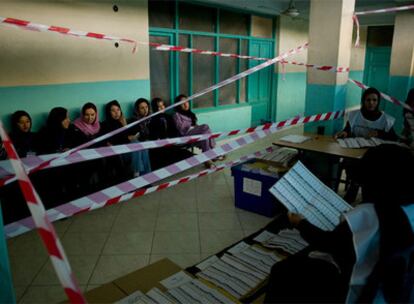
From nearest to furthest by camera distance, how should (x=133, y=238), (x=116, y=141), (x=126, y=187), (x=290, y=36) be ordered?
(x=126, y=187) < (x=133, y=238) < (x=116, y=141) < (x=290, y=36)

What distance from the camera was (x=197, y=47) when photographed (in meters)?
6.28

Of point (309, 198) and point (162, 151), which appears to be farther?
point (162, 151)

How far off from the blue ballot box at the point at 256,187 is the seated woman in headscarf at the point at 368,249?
6.58 ft

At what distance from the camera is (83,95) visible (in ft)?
14.9

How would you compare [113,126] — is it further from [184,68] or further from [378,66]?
[378,66]

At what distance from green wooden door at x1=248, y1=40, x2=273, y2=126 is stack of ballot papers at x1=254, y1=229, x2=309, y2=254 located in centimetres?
548

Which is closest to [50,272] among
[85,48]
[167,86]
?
[85,48]

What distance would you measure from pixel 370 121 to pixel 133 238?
2770 mm

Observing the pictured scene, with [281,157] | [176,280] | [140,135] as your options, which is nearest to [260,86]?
[140,135]

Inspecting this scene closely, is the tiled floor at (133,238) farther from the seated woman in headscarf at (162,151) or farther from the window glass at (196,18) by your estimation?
the window glass at (196,18)

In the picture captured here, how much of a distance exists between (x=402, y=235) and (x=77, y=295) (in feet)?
3.53

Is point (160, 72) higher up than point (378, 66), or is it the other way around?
point (378, 66)

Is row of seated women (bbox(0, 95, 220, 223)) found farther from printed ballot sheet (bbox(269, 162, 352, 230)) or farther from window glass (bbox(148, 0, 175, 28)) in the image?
printed ballot sheet (bbox(269, 162, 352, 230))

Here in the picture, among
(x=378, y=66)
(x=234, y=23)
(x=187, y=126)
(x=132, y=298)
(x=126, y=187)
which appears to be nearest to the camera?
(x=132, y=298)
